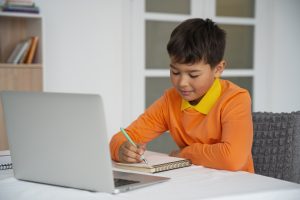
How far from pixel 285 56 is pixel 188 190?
4.47 meters

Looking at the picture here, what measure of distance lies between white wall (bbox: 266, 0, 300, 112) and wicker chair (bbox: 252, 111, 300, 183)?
11.6 ft

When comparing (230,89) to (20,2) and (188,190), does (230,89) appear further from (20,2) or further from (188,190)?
(20,2)

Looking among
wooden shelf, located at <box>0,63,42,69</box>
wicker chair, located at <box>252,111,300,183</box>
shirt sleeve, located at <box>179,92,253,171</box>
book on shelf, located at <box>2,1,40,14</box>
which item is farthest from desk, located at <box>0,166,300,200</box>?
book on shelf, located at <box>2,1,40,14</box>

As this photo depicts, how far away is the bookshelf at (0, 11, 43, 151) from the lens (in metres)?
3.88

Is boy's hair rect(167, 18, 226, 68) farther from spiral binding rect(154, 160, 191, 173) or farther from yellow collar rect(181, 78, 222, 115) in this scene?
spiral binding rect(154, 160, 191, 173)

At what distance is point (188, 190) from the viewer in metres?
1.41

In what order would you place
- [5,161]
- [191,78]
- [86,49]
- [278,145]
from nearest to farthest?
[5,161] < [191,78] < [278,145] < [86,49]

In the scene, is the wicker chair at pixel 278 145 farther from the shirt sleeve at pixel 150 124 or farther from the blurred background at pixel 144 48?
the blurred background at pixel 144 48

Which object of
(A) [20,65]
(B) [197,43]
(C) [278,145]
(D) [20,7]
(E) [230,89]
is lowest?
(C) [278,145]

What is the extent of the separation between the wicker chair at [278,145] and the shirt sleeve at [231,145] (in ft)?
0.74

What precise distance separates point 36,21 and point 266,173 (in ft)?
8.21

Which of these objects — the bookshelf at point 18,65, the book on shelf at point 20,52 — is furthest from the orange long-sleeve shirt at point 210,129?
the book on shelf at point 20,52

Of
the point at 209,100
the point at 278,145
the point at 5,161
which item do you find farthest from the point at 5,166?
the point at 278,145

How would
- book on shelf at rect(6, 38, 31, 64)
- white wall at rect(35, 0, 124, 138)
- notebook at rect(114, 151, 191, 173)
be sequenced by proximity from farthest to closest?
white wall at rect(35, 0, 124, 138)
book on shelf at rect(6, 38, 31, 64)
notebook at rect(114, 151, 191, 173)
